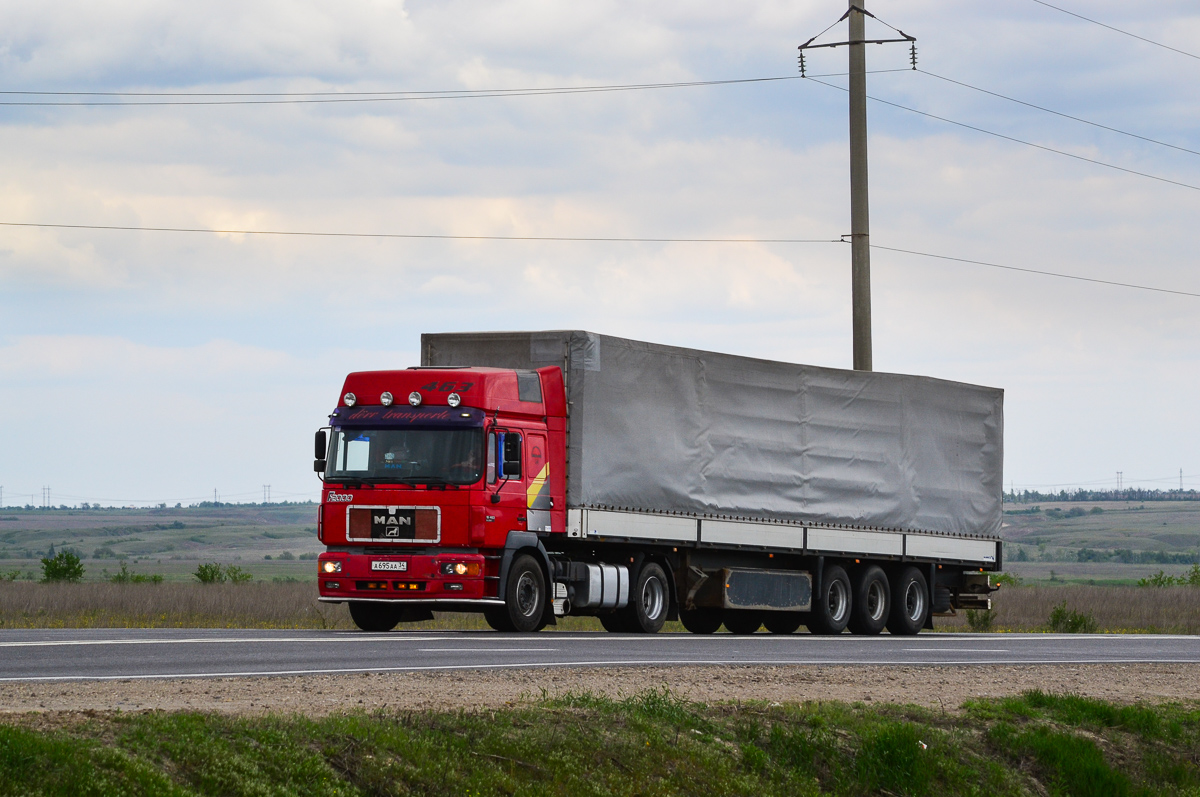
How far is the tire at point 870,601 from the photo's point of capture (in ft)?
88.8

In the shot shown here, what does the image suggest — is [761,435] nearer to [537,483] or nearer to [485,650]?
[537,483]

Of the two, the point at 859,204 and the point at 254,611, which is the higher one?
the point at 859,204

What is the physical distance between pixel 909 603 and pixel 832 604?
2.03 metres

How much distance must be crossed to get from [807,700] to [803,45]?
71.1ft

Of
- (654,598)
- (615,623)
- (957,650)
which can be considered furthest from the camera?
(615,623)

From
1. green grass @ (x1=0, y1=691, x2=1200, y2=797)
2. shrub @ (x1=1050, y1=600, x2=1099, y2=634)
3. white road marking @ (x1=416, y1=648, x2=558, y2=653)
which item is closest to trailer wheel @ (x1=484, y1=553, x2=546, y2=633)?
white road marking @ (x1=416, y1=648, x2=558, y2=653)

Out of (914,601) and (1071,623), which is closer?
(914,601)

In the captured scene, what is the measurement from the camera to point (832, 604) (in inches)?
1053

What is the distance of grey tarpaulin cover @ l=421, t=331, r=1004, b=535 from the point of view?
75.6 feet

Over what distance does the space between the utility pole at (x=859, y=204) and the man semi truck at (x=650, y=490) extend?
2.06 metres

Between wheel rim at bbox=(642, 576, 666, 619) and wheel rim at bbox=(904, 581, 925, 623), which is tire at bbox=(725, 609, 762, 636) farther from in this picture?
wheel rim at bbox=(642, 576, 666, 619)

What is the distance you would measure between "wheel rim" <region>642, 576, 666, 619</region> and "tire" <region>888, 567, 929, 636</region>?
555cm

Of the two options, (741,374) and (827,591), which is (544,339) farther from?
(827,591)

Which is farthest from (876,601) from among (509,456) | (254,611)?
(254,611)
